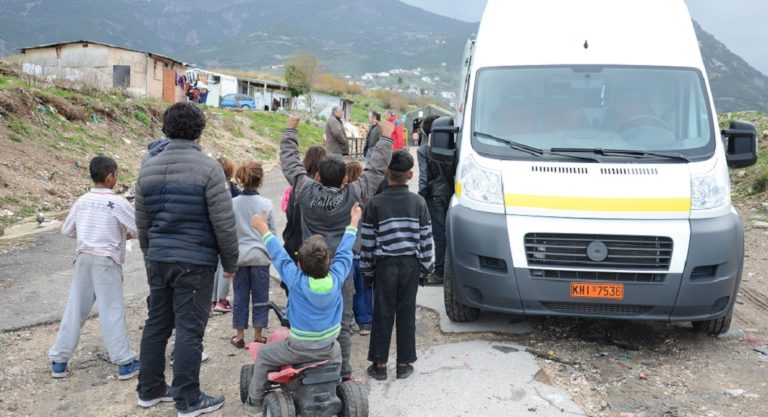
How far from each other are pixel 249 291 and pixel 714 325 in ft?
12.5

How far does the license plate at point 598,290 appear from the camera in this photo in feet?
16.1

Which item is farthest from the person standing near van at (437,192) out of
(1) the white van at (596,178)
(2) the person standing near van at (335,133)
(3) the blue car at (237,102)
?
(3) the blue car at (237,102)

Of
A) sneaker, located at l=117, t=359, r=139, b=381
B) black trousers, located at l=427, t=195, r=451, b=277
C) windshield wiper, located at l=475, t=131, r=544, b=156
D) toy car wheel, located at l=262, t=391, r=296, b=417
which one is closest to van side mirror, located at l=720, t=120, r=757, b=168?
windshield wiper, located at l=475, t=131, r=544, b=156

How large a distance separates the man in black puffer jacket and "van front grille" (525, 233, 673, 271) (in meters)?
2.37

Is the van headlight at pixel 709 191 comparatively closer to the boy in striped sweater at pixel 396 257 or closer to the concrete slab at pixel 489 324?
the concrete slab at pixel 489 324

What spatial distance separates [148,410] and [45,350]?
154cm

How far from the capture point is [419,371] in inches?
190

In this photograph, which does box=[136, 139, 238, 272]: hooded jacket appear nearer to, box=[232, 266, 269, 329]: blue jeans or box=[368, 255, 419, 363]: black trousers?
box=[368, 255, 419, 363]: black trousers

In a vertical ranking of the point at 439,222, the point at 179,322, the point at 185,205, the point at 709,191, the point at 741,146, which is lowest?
the point at 179,322

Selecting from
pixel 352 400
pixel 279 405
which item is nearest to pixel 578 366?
pixel 352 400

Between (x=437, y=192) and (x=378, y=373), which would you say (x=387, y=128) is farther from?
(x=437, y=192)

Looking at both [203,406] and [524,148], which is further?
[524,148]

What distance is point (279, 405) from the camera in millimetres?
3652

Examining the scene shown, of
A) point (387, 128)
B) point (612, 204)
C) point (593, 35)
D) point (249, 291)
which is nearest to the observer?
point (387, 128)
